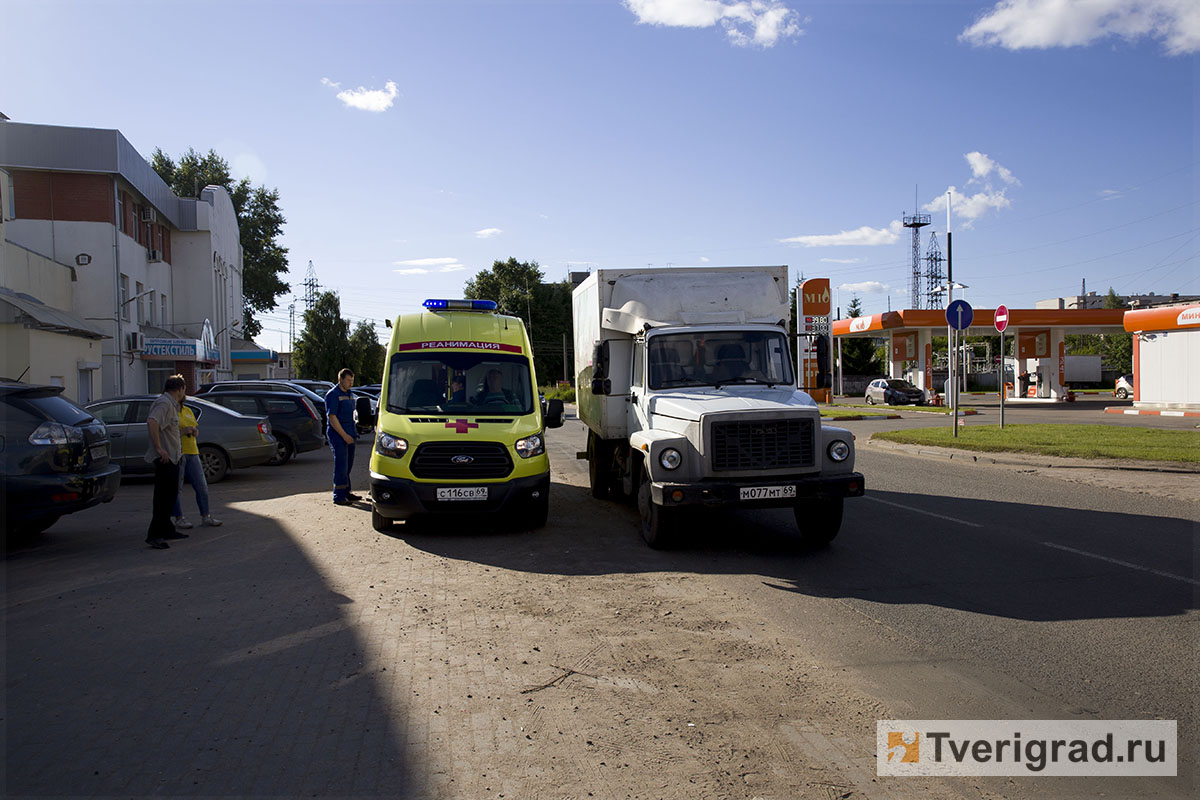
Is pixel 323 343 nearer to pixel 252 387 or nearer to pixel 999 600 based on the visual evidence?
pixel 252 387

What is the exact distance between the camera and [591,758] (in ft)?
12.8

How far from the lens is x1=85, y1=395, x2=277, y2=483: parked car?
1454cm

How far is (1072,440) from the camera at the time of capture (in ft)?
60.6

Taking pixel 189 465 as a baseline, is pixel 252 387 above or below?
above

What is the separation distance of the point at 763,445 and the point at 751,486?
1.40 feet

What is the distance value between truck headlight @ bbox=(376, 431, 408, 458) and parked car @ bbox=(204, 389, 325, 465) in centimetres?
1021

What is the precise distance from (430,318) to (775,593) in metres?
6.01

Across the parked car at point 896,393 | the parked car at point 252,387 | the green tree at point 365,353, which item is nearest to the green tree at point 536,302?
the green tree at point 365,353

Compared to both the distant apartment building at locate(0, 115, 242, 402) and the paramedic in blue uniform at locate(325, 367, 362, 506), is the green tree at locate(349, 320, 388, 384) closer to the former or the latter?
the distant apartment building at locate(0, 115, 242, 402)

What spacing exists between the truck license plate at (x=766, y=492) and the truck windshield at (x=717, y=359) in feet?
5.76

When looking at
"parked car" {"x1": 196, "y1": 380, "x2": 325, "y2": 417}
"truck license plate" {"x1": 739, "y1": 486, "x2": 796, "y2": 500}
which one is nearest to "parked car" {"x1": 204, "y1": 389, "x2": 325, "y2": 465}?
"parked car" {"x1": 196, "y1": 380, "x2": 325, "y2": 417}

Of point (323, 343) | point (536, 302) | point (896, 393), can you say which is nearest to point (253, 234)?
point (323, 343)

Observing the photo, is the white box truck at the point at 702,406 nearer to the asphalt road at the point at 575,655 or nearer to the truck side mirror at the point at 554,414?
the truck side mirror at the point at 554,414

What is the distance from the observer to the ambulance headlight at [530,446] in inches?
377
